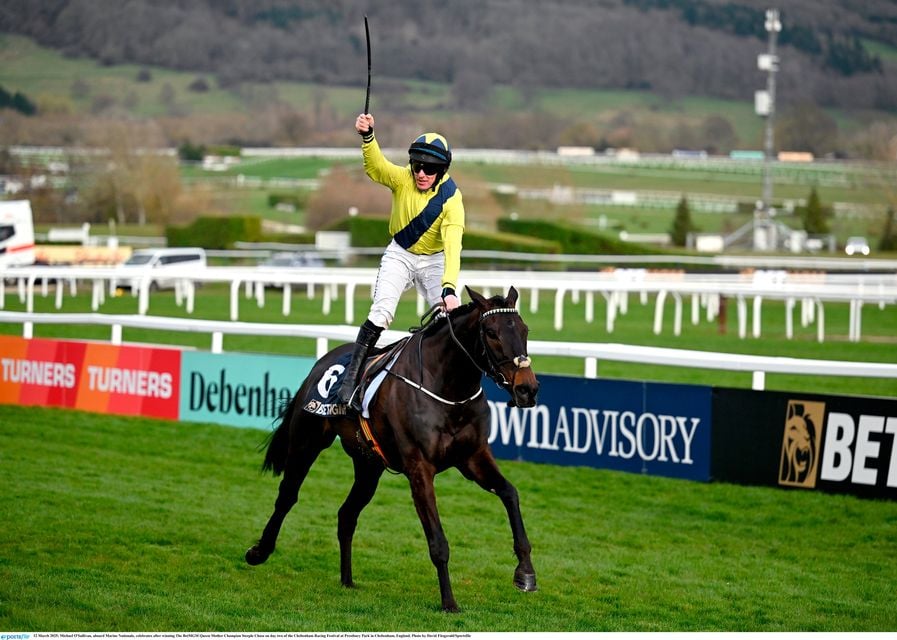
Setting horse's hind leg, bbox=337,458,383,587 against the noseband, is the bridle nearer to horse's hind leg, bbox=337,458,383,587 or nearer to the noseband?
the noseband

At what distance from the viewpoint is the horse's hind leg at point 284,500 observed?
310 inches

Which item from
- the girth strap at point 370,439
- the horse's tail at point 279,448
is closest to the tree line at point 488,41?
the horse's tail at point 279,448

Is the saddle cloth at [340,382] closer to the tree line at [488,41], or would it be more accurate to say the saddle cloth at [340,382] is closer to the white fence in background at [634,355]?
the white fence in background at [634,355]

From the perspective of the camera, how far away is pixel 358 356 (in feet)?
24.9

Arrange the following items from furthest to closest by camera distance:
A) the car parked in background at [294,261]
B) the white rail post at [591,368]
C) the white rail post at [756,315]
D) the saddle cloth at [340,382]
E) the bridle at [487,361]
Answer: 1. the car parked in background at [294,261]
2. the white rail post at [756,315]
3. the white rail post at [591,368]
4. the saddle cloth at [340,382]
5. the bridle at [487,361]

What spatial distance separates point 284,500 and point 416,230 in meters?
1.83

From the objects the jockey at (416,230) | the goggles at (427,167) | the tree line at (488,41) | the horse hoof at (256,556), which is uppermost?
the tree line at (488,41)

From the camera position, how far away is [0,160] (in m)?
67.9

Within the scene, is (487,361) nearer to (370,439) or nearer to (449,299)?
(449,299)

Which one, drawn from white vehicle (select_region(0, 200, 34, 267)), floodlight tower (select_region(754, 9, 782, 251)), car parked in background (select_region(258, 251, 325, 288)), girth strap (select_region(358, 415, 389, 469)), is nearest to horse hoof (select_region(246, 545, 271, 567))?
girth strap (select_region(358, 415, 389, 469))

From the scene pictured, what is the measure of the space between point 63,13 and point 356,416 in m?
127

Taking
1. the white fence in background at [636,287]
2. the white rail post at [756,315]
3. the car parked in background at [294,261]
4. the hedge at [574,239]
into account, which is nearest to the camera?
the white rail post at [756,315]

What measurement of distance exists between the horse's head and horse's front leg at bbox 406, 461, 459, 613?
2.11 feet

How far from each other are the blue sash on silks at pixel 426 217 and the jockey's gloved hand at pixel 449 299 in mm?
459
